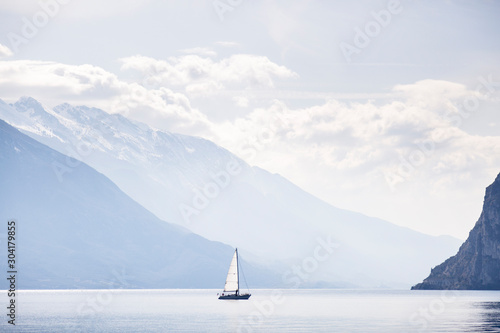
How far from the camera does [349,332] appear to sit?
15025 centimetres

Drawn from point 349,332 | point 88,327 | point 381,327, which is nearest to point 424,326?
point 381,327

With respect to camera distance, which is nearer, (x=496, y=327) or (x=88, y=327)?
(x=496, y=327)

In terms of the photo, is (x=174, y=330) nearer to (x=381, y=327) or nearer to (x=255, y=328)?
(x=255, y=328)

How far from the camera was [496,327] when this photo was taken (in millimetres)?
153625

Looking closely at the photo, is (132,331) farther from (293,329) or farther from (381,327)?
(381,327)

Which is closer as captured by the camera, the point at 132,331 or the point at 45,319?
the point at 132,331

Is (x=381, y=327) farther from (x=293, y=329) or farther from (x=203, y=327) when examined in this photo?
(x=203, y=327)

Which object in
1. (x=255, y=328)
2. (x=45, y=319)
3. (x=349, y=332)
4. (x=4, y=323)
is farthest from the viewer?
(x=45, y=319)

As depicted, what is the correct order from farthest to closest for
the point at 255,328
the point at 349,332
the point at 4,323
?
1. the point at 4,323
2. the point at 255,328
3. the point at 349,332

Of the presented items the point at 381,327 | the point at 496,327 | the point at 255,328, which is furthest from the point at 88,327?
the point at 496,327

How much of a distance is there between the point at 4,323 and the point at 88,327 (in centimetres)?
2386

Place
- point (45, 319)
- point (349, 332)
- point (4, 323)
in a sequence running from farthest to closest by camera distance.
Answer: point (45, 319) < point (4, 323) < point (349, 332)

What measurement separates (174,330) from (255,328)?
1903cm

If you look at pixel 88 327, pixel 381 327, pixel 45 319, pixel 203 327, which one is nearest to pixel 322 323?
pixel 381 327
